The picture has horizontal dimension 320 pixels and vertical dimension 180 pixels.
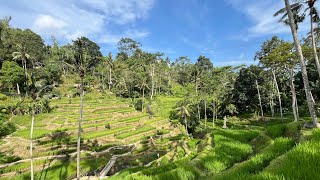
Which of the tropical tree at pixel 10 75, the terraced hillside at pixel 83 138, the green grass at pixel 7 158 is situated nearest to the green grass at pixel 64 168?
the terraced hillside at pixel 83 138

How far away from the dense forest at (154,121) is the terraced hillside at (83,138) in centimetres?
15

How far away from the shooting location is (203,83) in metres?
78.2

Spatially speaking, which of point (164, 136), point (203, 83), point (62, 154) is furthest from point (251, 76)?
point (62, 154)

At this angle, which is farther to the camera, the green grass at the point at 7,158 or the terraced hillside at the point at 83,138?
the terraced hillside at the point at 83,138

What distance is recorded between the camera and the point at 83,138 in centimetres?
3644

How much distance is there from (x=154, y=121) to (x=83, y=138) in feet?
58.9

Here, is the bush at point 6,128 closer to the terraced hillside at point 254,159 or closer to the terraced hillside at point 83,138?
the terraced hillside at point 83,138

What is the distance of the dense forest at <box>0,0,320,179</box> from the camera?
749 cm

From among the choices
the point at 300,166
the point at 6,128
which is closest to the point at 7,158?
the point at 6,128

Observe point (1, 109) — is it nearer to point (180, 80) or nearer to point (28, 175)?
point (28, 175)

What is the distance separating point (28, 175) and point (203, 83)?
6088 cm

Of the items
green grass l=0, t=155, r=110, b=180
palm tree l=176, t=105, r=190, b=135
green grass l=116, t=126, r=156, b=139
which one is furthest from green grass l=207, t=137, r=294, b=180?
palm tree l=176, t=105, r=190, b=135

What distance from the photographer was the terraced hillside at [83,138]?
27.9 m

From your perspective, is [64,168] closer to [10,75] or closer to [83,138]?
[83,138]
